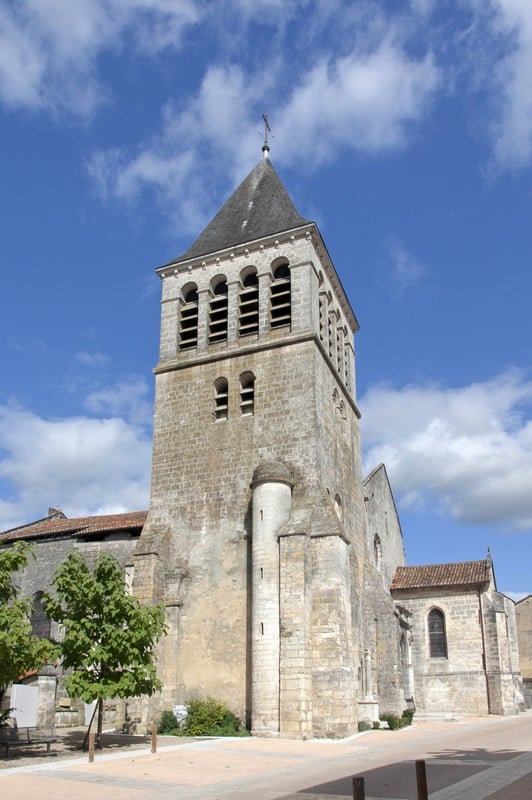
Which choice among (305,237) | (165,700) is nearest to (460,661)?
(165,700)

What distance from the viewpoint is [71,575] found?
17297 mm

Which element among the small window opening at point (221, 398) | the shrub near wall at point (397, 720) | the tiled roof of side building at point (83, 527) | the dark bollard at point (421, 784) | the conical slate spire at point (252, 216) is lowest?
the shrub near wall at point (397, 720)

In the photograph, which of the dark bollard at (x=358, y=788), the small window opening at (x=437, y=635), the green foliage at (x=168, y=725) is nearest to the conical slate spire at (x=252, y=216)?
the green foliage at (x=168, y=725)

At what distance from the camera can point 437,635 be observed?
30.6 meters

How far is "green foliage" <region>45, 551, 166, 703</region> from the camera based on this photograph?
16.4 m

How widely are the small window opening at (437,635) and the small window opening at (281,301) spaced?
14899 mm

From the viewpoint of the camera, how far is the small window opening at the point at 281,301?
25.0 meters

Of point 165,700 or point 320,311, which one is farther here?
point 320,311

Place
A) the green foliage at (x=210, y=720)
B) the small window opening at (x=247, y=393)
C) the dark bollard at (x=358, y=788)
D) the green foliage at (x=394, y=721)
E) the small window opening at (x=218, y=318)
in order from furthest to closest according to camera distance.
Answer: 1. the small window opening at (x=218, y=318)
2. the small window opening at (x=247, y=393)
3. the green foliage at (x=394, y=721)
4. the green foliage at (x=210, y=720)
5. the dark bollard at (x=358, y=788)

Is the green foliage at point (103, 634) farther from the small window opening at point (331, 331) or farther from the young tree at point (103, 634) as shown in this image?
the small window opening at point (331, 331)

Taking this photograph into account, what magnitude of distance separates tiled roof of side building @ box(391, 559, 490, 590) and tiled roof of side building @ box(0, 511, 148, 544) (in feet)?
39.9

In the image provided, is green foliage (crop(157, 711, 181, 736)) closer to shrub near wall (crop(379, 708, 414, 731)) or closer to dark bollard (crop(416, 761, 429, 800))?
shrub near wall (crop(379, 708, 414, 731))

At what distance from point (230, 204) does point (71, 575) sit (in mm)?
17982

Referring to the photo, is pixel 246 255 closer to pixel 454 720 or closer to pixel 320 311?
pixel 320 311
